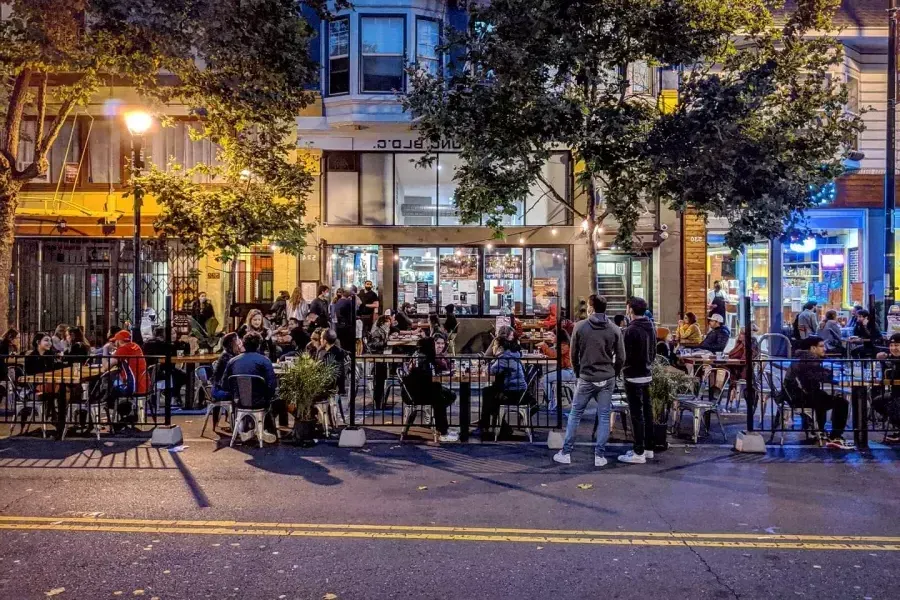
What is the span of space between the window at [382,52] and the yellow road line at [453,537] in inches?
611

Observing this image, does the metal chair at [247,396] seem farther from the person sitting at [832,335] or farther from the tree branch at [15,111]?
the person sitting at [832,335]

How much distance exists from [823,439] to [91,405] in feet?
32.5

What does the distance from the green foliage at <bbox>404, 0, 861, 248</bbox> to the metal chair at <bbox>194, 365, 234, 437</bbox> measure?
17.4 feet

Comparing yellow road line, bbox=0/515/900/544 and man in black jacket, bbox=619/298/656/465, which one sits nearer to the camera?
yellow road line, bbox=0/515/900/544

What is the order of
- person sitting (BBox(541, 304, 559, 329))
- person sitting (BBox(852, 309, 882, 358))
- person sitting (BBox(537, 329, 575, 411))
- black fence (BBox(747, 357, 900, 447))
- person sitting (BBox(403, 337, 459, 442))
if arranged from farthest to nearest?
1. person sitting (BBox(541, 304, 559, 329))
2. person sitting (BBox(852, 309, 882, 358))
3. person sitting (BBox(537, 329, 575, 411))
4. person sitting (BBox(403, 337, 459, 442))
5. black fence (BBox(747, 357, 900, 447))

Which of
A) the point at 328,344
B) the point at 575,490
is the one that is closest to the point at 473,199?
the point at 328,344

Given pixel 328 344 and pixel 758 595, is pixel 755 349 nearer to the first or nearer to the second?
pixel 328 344

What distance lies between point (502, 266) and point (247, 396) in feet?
40.4

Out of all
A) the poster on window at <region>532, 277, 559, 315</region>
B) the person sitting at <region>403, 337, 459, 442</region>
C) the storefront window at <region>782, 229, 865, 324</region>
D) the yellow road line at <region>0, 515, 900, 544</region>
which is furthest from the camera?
the storefront window at <region>782, 229, 865, 324</region>

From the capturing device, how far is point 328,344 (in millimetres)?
10922

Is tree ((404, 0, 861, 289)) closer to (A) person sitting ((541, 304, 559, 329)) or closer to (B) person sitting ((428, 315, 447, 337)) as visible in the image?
(B) person sitting ((428, 315, 447, 337))

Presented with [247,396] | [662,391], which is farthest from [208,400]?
[662,391]

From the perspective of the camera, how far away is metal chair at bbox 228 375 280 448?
31.8 ft

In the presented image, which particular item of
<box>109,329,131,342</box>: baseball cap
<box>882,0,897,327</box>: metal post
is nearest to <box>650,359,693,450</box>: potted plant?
<box>109,329,131,342</box>: baseball cap
